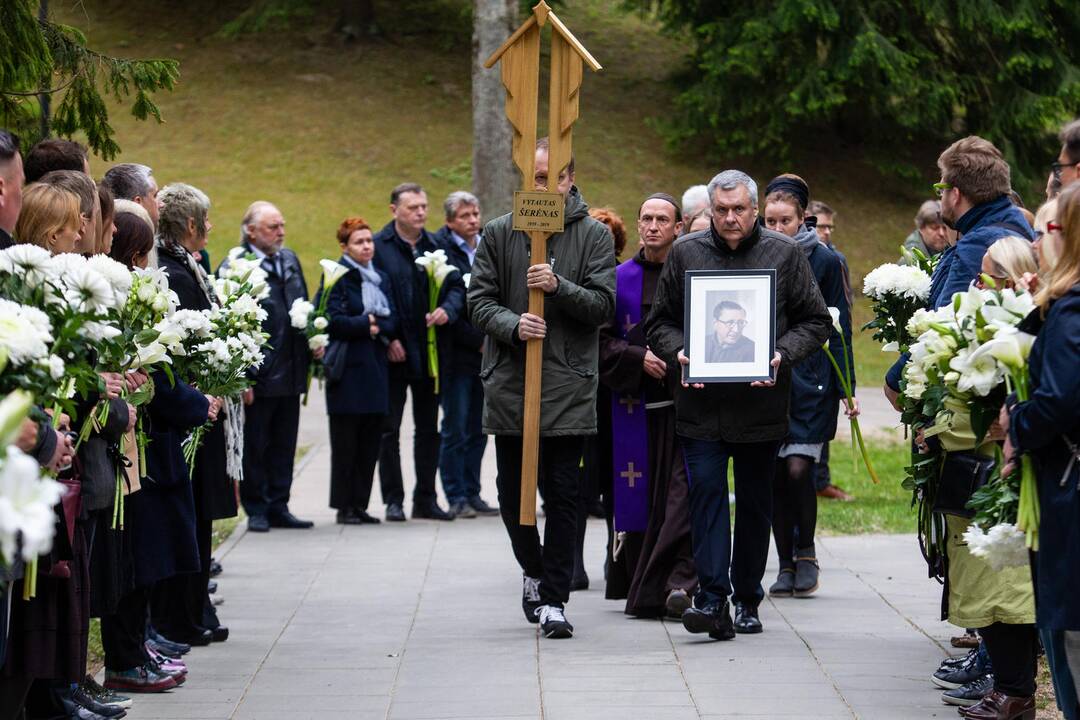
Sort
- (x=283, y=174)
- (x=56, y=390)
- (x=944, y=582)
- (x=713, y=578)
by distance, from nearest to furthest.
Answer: (x=56, y=390) → (x=944, y=582) → (x=713, y=578) → (x=283, y=174)

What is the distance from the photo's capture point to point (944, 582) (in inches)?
257

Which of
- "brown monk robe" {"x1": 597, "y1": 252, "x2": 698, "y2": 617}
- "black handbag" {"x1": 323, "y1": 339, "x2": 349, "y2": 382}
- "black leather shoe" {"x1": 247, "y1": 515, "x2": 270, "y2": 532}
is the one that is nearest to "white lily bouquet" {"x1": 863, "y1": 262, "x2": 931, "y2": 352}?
"brown monk robe" {"x1": 597, "y1": 252, "x2": 698, "y2": 617}

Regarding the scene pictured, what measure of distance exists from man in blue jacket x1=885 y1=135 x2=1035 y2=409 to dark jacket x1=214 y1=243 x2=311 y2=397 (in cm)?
550

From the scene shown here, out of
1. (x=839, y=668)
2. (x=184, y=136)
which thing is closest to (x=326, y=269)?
(x=839, y=668)

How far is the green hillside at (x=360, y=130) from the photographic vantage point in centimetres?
2905

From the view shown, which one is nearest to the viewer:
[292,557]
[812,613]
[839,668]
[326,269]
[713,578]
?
[839,668]

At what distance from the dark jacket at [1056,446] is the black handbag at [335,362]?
7.15 metres

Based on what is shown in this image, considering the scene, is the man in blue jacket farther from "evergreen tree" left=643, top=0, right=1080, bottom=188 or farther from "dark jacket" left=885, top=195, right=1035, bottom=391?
"evergreen tree" left=643, top=0, right=1080, bottom=188

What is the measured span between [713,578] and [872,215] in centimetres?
2331

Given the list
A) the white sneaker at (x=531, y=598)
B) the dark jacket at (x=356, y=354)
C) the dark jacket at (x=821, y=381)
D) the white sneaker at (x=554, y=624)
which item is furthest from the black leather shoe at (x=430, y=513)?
the white sneaker at (x=554, y=624)

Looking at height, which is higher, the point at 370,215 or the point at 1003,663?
the point at 370,215

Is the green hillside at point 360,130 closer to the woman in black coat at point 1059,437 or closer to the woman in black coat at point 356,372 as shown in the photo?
the woman in black coat at point 356,372

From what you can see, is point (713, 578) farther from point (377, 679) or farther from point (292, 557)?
point (292, 557)

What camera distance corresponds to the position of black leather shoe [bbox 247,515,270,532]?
1109 centimetres
